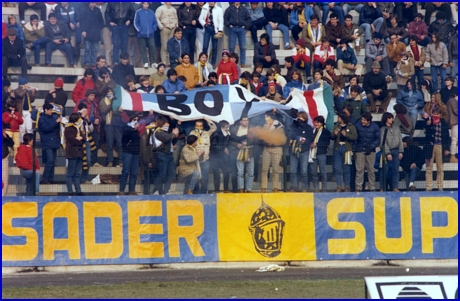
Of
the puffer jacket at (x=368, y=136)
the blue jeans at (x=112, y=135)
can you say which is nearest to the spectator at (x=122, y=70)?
the blue jeans at (x=112, y=135)

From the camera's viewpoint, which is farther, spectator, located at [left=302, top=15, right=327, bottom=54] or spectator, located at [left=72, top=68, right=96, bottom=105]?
spectator, located at [left=302, top=15, right=327, bottom=54]

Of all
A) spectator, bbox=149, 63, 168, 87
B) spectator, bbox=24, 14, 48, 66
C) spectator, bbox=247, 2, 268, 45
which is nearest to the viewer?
spectator, bbox=149, 63, 168, 87

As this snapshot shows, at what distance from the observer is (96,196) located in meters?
15.9

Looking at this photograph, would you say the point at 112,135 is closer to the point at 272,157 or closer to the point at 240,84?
the point at 240,84

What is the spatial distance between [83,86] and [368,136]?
640 cm

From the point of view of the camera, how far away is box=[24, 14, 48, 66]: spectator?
65.6ft

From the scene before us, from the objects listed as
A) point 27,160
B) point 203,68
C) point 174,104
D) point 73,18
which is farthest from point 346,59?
point 27,160

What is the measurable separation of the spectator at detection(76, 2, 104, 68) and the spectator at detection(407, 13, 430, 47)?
7.95 metres

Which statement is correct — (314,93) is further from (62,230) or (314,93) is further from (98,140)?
(62,230)

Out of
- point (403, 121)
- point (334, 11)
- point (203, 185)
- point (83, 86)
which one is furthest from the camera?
point (334, 11)

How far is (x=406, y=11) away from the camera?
71.3ft

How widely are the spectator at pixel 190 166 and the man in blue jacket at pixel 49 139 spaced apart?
249 centimetres

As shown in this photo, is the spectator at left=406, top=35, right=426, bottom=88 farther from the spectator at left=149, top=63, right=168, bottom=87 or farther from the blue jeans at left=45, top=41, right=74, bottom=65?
the blue jeans at left=45, top=41, right=74, bottom=65

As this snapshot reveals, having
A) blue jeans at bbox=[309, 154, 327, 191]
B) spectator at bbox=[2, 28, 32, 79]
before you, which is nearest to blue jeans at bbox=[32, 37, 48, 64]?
spectator at bbox=[2, 28, 32, 79]
